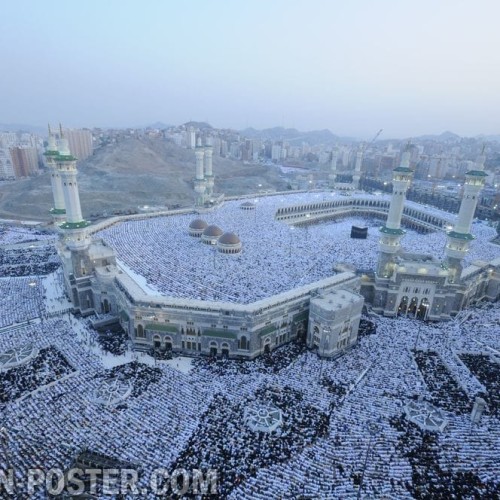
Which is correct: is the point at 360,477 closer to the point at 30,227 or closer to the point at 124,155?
the point at 30,227

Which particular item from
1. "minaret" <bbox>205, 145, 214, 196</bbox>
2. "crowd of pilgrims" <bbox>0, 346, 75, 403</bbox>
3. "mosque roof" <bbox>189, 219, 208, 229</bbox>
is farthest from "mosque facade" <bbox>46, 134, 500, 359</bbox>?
"minaret" <bbox>205, 145, 214, 196</bbox>

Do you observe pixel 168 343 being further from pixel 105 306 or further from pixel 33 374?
pixel 33 374

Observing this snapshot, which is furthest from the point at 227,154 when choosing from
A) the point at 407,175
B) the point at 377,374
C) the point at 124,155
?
the point at 377,374

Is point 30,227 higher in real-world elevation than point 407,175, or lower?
lower

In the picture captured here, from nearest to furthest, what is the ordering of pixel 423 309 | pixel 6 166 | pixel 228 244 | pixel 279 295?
1. pixel 279 295
2. pixel 423 309
3. pixel 228 244
4. pixel 6 166

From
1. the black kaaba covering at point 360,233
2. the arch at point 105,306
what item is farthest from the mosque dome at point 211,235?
the black kaaba covering at point 360,233

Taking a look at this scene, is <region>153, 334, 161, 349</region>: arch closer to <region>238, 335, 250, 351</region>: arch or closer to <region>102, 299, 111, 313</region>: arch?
<region>238, 335, 250, 351</region>: arch

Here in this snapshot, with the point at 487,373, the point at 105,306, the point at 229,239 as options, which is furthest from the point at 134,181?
the point at 487,373
